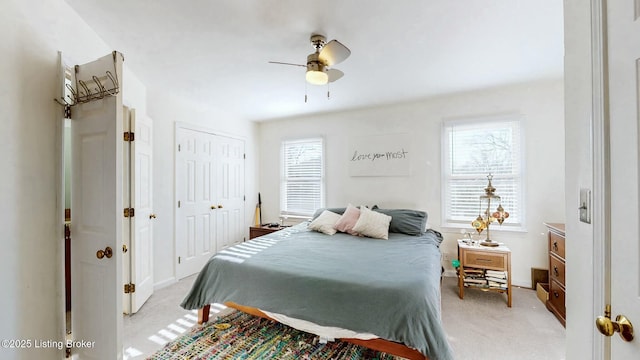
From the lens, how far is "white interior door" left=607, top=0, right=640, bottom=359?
636mm

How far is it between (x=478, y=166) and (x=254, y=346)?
332 centimetres

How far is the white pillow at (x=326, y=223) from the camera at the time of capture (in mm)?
3238

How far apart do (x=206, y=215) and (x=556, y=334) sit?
4.24 meters

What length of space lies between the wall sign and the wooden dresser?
5.66ft

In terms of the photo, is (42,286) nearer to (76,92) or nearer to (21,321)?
(21,321)

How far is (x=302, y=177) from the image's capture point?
15.0 ft

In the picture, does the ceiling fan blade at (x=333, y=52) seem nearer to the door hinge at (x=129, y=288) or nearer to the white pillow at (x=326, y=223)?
the white pillow at (x=326, y=223)

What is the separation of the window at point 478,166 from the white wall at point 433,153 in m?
0.10

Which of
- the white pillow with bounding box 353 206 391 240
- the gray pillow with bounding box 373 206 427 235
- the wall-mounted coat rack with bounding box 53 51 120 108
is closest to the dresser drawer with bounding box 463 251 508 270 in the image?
the gray pillow with bounding box 373 206 427 235

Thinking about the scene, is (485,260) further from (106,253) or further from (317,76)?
(106,253)

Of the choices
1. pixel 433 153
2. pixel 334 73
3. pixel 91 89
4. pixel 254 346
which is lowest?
pixel 254 346

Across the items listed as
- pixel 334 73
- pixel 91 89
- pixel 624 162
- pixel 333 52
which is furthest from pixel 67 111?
pixel 624 162

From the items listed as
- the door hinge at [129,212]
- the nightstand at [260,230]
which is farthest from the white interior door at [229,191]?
the door hinge at [129,212]

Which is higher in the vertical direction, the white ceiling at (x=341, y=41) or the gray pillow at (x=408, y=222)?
the white ceiling at (x=341, y=41)
